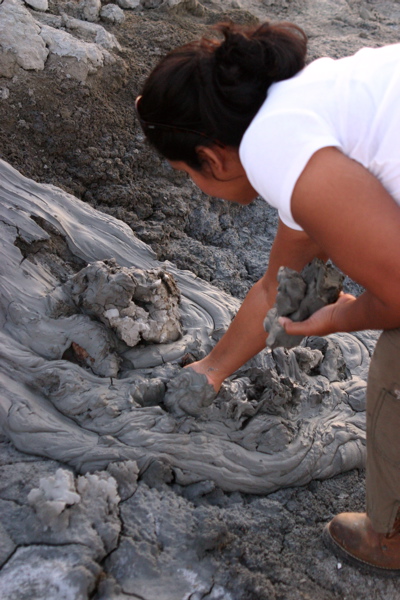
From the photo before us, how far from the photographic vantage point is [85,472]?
188 centimetres

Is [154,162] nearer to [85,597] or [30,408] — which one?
[30,408]

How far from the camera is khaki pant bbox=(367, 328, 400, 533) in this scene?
59.2 inches

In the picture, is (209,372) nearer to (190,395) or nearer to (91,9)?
(190,395)

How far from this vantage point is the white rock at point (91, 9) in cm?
417

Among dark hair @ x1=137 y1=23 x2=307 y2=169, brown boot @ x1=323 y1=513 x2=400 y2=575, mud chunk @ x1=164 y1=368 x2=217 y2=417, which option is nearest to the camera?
dark hair @ x1=137 y1=23 x2=307 y2=169

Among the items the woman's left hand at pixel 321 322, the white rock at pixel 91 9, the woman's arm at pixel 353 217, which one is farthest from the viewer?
the white rock at pixel 91 9

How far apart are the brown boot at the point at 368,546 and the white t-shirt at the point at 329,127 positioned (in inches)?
45.2

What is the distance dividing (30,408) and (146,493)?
511 mm

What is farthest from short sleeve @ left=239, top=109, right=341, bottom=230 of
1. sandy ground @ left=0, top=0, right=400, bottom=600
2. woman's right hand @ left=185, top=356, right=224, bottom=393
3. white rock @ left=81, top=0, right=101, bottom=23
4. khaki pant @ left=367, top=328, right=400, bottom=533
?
white rock @ left=81, top=0, right=101, bottom=23

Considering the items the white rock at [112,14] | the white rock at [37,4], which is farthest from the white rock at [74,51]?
the white rock at [112,14]

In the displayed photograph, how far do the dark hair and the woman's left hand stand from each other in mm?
496

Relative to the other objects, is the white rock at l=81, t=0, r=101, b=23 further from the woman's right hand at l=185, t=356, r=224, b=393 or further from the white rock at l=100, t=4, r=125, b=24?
the woman's right hand at l=185, t=356, r=224, b=393

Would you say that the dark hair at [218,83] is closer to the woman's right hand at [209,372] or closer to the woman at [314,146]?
the woman at [314,146]

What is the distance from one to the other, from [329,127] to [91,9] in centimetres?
366
